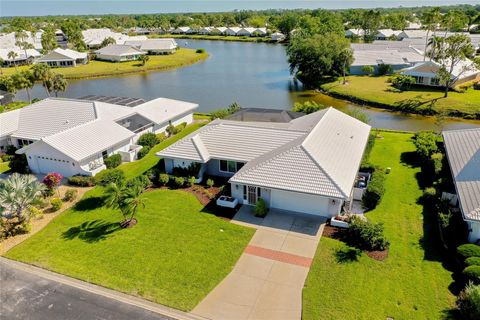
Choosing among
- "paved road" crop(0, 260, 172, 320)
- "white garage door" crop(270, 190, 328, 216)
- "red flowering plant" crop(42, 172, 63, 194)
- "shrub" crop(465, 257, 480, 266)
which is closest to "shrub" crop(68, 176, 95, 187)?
"red flowering plant" crop(42, 172, 63, 194)

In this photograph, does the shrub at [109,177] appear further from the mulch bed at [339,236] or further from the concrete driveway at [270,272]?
the mulch bed at [339,236]

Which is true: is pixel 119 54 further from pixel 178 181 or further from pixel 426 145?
pixel 426 145

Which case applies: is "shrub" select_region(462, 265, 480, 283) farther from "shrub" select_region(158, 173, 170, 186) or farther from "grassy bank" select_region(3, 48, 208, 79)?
"grassy bank" select_region(3, 48, 208, 79)

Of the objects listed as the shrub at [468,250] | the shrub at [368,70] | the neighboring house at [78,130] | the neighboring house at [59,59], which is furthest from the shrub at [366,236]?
the neighboring house at [59,59]

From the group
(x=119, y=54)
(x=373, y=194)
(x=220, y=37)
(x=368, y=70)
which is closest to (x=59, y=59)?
(x=119, y=54)

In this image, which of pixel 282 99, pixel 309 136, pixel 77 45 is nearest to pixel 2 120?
pixel 309 136

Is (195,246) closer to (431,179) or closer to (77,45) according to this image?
(431,179)
